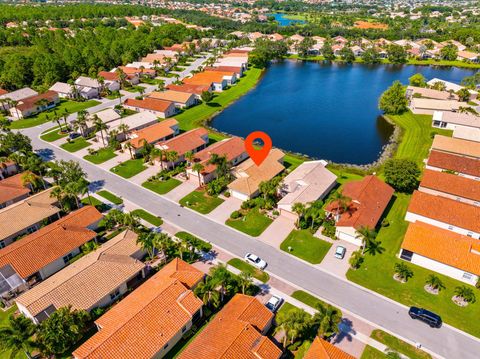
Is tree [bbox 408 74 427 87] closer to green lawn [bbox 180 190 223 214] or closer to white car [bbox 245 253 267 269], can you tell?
green lawn [bbox 180 190 223 214]

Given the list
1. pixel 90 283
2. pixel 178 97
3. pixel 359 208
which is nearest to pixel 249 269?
pixel 90 283

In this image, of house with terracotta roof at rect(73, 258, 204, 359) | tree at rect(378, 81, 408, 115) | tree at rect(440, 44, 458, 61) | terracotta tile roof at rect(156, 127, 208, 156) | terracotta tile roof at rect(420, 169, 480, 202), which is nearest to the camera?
house with terracotta roof at rect(73, 258, 204, 359)

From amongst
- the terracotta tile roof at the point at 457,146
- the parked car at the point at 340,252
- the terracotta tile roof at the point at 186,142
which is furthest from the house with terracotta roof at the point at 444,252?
the terracotta tile roof at the point at 186,142

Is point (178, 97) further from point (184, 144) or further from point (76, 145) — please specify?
point (184, 144)

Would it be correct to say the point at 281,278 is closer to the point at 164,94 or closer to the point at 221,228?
the point at 221,228

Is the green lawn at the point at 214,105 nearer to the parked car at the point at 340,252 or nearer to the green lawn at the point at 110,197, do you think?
the green lawn at the point at 110,197

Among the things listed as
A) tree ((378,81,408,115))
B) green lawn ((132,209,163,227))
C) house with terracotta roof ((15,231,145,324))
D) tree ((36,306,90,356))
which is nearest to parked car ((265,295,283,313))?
house with terracotta roof ((15,231,145,324))
